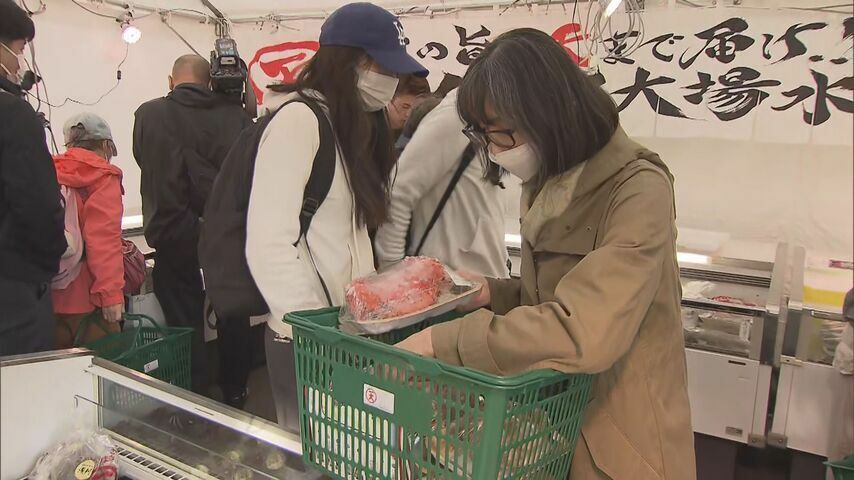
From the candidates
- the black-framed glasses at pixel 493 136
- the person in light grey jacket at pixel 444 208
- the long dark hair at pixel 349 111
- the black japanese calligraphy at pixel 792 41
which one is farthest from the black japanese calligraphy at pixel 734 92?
the black-framed glasses at pixel 493 136

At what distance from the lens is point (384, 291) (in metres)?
1.06

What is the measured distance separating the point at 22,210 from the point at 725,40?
2.78 metres

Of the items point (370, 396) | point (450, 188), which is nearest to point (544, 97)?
point (370, 396)

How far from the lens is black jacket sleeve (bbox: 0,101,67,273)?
63.0 inches

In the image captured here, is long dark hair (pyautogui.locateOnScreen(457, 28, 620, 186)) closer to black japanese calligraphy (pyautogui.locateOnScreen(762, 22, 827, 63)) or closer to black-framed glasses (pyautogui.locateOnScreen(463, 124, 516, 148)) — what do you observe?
black-framed glasses (pyautogui.locateOnScreen(463, 124, 516, 148))

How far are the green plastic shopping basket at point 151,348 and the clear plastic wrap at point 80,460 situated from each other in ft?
3.16

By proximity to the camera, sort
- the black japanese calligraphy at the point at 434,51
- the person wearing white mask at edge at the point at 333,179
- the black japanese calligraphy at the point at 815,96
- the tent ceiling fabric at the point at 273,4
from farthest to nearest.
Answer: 1. the black japanese calligraphy at the point at 434,51
2. the tent ceiling fabric at the point at 273,4
3. the black japanese calligraphy at the point at 815,96
4. the person wearing white mask at edge at the point at 333,179

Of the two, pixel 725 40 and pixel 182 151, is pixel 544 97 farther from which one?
pixel 725 40

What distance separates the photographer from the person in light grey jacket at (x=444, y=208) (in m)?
1.56

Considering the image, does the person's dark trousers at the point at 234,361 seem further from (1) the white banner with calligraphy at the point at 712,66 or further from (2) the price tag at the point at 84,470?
(2) the price tag at the point at 84,470

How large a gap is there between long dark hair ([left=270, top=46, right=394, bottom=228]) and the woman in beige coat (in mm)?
389

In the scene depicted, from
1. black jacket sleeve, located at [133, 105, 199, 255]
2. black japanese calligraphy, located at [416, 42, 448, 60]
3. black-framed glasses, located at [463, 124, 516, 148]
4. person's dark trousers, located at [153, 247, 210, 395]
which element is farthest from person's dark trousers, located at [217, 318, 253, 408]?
black-framed glasses, located at [463, 124, 516, 148]

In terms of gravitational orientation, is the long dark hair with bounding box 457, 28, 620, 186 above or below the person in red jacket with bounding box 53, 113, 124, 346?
above

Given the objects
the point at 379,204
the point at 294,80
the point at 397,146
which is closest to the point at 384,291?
the point at 379,204
